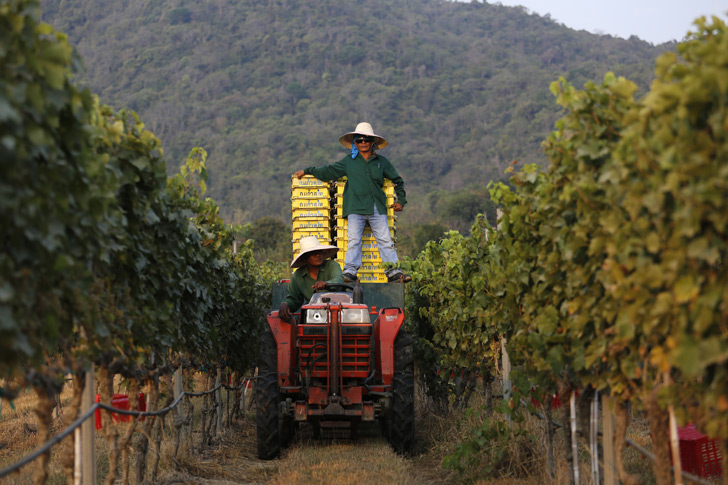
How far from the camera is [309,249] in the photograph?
28.8 ft

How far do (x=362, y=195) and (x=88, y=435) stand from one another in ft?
19.2

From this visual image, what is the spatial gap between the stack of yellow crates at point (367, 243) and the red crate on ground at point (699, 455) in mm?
4601

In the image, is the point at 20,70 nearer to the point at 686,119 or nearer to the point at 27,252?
the point at 27,252

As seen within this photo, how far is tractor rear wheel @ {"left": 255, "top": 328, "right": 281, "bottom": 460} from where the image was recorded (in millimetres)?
8055

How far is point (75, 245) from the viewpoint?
3941mm

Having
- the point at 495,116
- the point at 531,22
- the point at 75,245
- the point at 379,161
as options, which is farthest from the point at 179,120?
the point at 75,245

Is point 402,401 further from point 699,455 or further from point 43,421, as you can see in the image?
point 43,421

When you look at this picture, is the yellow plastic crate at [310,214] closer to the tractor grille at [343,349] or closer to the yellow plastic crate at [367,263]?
the yellow plastic crate at [367,263]

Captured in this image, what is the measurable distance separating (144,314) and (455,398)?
6135mm

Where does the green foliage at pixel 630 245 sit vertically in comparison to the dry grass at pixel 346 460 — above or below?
above

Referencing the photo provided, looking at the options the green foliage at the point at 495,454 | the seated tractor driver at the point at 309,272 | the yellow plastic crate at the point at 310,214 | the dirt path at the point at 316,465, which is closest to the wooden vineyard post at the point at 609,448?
the green foliage at the point at 495,454

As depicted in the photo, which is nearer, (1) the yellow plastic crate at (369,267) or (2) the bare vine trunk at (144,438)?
(2) the bare vine trunk at (144,438)

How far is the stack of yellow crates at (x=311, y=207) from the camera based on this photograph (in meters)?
10.5

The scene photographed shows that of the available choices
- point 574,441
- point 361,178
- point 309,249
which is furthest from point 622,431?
point 361,178
